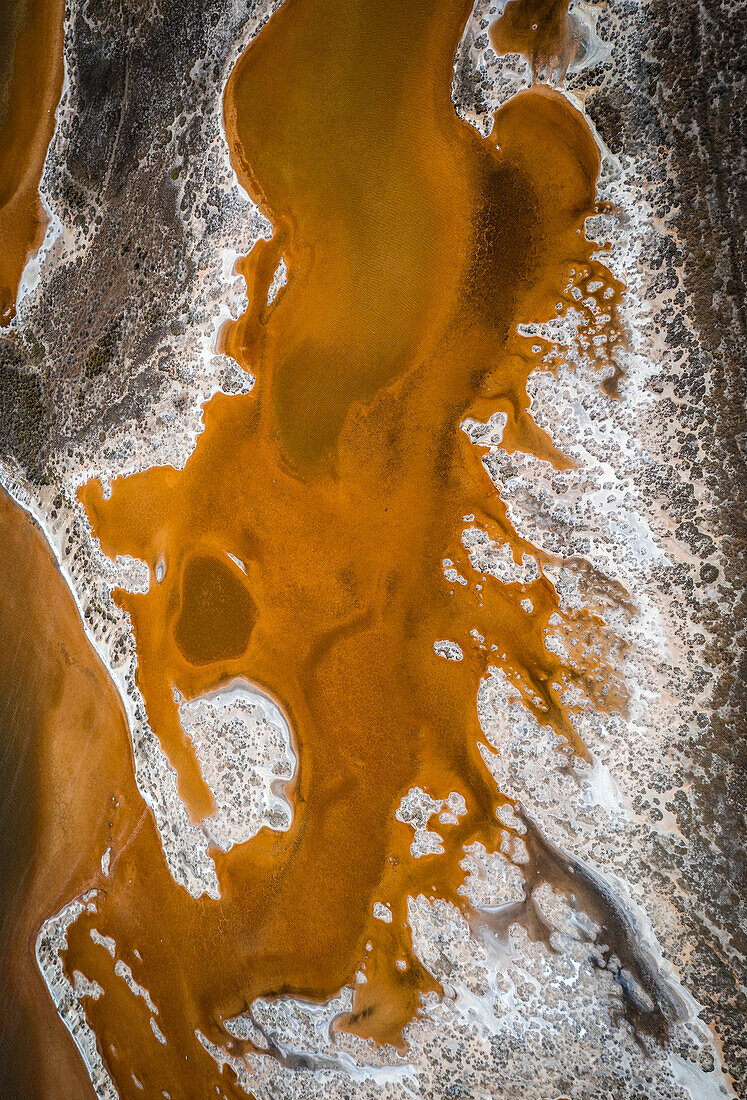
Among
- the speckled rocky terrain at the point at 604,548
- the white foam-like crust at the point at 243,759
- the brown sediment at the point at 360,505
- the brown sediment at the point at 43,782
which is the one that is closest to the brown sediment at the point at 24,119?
the speckled rocky terrain at the point at 604,548

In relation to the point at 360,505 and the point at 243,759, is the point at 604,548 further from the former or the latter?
the point at 243,759

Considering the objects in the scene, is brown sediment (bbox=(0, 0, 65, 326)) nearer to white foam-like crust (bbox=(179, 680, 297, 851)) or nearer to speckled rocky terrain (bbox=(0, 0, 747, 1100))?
speckled rocky terrain (bbox=(0, 0, 747, 1100))

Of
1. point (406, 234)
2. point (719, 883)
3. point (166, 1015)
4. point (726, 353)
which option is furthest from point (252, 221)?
point (166, 1015)

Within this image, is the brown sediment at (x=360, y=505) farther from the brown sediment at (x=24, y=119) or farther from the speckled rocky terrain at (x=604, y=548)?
the brown sediment at (x=24, y=119)

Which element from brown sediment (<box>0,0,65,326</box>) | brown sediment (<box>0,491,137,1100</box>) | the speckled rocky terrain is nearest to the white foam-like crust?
the speckled rocky terrain

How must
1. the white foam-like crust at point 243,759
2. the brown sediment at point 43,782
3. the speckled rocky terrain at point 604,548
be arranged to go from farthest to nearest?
1. the brown sediment at point 43,782
2. the white foam-like crust at point 243,759
3. the speckled rocky terrain at point 604,548

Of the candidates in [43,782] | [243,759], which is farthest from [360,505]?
[43,782]
